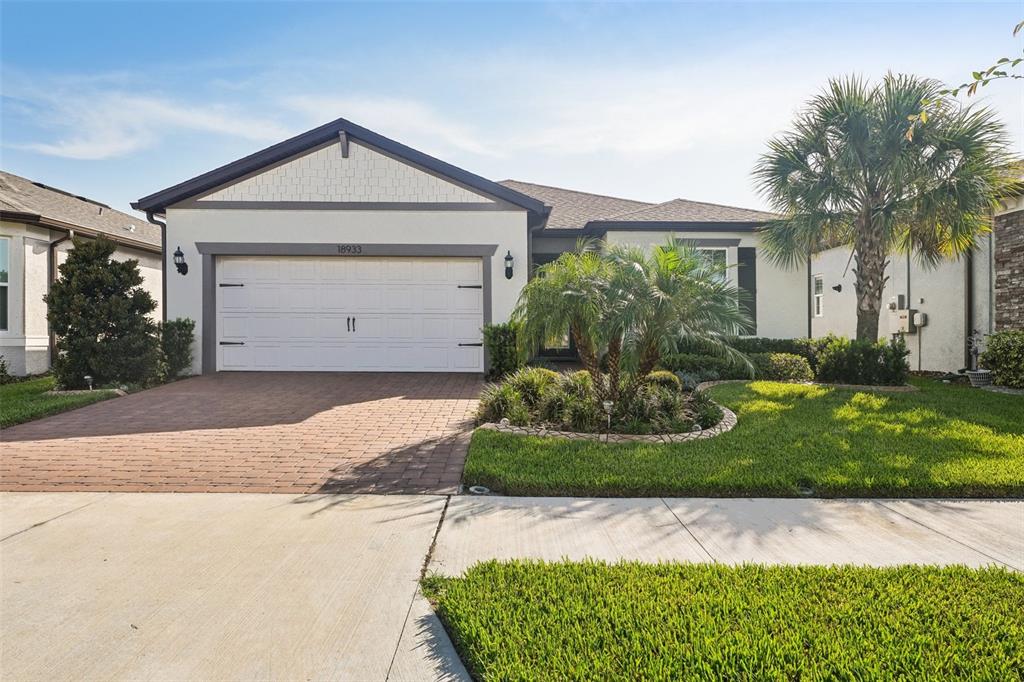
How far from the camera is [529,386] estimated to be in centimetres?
780

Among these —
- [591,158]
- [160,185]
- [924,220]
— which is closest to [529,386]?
[591,158]

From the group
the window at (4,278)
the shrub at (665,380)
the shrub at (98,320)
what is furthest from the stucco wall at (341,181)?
the shrub at (665,380)

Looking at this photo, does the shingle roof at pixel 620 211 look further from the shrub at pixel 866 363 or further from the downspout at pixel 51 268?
the downspout at pixel 51 268

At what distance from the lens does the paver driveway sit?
16.4 ft

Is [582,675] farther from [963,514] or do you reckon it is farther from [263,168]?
[263,168]

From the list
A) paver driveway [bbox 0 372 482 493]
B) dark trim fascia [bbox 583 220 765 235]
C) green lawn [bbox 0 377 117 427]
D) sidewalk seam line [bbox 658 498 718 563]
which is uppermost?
dark trim fascia [bbox 583 220 765 235]

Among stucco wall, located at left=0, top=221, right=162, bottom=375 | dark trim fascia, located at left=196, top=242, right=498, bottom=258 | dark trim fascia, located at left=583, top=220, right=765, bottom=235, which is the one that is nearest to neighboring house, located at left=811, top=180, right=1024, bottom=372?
dark trim fascia, located at left=583, top=220, right=765, bottom=235

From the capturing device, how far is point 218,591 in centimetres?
296

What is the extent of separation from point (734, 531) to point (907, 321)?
11866 mm

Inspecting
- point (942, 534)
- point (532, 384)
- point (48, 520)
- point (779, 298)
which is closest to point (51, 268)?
point (48, 520)

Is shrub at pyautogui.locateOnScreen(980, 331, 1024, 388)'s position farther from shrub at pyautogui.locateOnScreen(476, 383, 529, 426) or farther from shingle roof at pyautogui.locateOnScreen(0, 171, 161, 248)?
shingle roof at pyautogui.locateOnScreen(0, 171, 161, 248)

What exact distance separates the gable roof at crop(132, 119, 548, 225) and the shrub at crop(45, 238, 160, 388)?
2.04m

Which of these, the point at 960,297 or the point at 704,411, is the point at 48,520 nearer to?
the point at 704,411

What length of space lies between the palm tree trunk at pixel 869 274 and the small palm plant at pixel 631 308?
5399 mm
